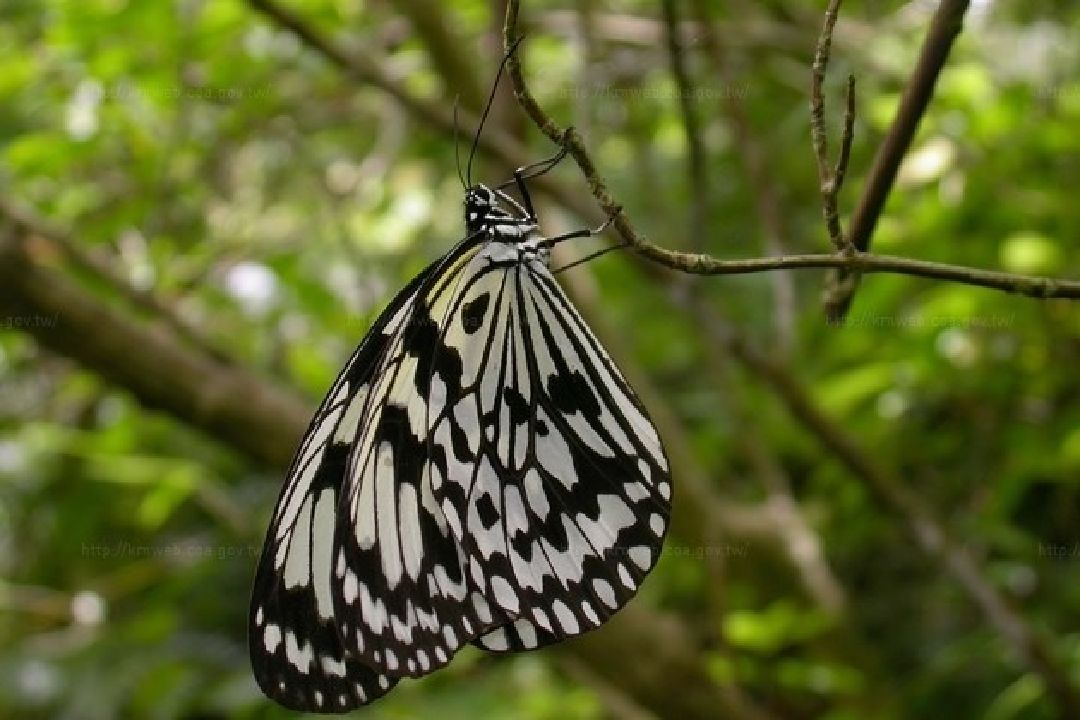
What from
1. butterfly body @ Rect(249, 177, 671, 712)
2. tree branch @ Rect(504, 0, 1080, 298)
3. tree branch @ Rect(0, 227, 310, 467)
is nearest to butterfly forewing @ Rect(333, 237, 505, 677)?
butterfly body @ Rect(249, 177, 671, 712)

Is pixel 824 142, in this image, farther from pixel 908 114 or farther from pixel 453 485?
pixel 453 485

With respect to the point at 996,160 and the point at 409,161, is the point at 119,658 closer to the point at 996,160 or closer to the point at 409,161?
the point at 409,161

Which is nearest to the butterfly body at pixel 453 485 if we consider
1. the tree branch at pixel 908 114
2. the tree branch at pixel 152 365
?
the tree branch at pixel 908 114

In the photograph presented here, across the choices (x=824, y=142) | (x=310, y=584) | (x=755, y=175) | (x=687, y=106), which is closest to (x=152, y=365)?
(x=310, y=584)

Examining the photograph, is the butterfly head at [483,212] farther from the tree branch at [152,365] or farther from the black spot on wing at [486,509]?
the tree branch at [152,365]

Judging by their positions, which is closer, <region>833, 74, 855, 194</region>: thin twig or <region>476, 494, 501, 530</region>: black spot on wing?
<region>833, 74, 855, 194</region>: thin twig

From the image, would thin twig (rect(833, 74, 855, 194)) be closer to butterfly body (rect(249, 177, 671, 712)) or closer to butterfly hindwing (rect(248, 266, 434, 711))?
butterfly body (rect(249, 177, 671, 712))

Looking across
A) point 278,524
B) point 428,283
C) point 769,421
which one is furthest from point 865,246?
point 769,421
